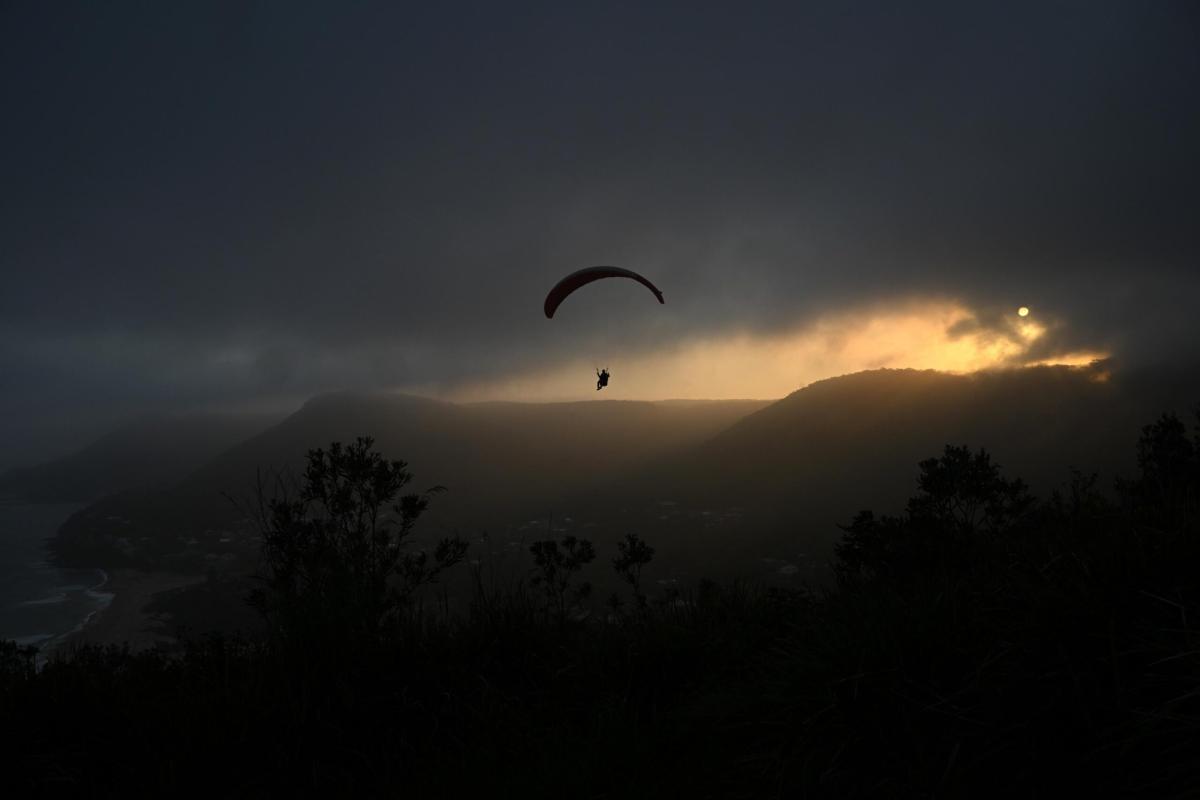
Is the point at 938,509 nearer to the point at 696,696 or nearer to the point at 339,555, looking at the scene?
the point at 696,696

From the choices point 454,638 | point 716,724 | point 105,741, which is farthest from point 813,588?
point 105,741

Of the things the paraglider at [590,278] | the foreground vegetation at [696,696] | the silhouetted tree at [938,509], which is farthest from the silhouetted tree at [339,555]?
the silhouetted tree at [938,509]

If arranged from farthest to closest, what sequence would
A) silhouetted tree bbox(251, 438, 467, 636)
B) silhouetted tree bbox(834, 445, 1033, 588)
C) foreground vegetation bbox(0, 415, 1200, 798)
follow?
silhouetted tree bbox(834, 445, 1033, 588), silhouetted tree bbox(251, 438, 467, 636), foreground vegetation bbox(0, 415, 1200, 798)

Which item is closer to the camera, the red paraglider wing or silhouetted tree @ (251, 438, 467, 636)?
silhouetted tree @ (251, 438, 467, 636)

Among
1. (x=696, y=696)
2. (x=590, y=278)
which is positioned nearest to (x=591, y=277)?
(x=590, y=278)

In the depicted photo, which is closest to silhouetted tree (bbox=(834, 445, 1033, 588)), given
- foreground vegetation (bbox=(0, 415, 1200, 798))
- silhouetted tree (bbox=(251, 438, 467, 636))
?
foreground vegetation (bbox=(0, 415, 1200, 798))

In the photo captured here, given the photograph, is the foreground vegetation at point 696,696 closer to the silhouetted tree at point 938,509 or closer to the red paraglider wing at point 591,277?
the silhouetted tree at point 938,509

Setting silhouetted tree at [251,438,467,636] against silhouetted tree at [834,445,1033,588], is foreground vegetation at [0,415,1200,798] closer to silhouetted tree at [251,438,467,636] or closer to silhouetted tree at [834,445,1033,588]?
silhouetted tree at [251,438,467,636]
